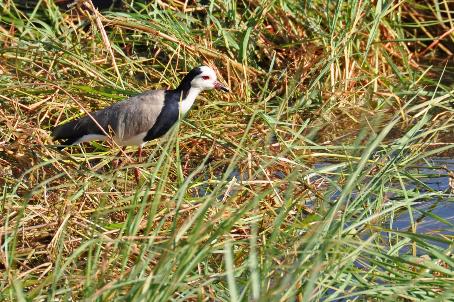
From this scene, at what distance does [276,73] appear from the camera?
24.0ft

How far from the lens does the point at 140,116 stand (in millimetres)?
6059

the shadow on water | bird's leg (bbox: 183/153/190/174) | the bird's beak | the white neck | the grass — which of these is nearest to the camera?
the grass

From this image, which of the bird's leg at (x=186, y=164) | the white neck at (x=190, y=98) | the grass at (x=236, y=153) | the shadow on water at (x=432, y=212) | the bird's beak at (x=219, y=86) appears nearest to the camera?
the grass at (x=236, y=153)

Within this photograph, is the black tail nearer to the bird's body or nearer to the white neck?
the bird's body

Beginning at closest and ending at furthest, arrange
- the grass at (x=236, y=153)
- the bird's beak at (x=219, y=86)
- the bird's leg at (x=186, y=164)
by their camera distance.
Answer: the grass at (x=236, y=153)
the bird's leg at (x=186, y=164)
the bird's beak at (x=219, y=86)

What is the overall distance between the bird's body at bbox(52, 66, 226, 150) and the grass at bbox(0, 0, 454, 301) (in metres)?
0.13

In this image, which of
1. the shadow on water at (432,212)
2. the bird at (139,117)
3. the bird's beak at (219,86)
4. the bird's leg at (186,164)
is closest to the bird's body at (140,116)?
the bird at (139,117)

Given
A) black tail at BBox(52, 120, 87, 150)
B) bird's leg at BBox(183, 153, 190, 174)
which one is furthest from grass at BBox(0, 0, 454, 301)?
black tail at BBox(52, 120, 87, 150)

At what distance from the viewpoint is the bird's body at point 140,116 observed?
5.87 m

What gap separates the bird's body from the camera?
587cm

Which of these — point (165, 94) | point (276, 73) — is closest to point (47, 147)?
point (165, 94)

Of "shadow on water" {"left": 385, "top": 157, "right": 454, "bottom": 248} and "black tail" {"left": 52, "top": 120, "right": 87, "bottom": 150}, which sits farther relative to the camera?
"black tail" {"left": 52, "top": 120, "right": 87, "bottom": 150}

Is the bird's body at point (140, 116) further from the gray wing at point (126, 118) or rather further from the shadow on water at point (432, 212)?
the shadow on water at point (432, 212)

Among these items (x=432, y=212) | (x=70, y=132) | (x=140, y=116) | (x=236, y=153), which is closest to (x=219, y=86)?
(x=140, y=116)
